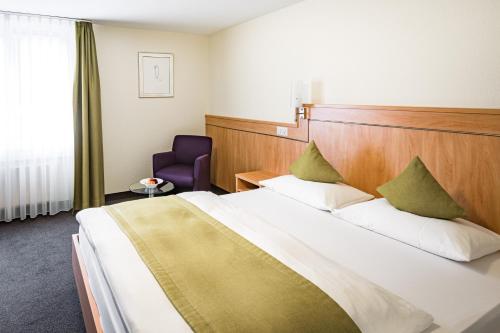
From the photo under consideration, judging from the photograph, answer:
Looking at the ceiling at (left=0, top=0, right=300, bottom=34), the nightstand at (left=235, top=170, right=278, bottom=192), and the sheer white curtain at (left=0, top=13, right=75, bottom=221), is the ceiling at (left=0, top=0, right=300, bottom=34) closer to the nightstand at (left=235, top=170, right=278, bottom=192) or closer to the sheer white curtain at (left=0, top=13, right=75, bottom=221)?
the sheer white curtain at (left=0, top=13, right=75, bottom=221)

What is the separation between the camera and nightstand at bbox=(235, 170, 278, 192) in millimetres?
3738

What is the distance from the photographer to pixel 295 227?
2.31 meters

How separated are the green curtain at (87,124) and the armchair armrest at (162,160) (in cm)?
62

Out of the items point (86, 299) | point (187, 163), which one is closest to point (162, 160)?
point (187, 163)

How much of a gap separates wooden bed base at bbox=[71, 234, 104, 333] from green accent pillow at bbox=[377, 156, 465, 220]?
1.76 m

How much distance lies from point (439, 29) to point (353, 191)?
3.92 ft

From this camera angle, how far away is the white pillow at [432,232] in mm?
1834

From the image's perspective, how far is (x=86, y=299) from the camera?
76.2 inches

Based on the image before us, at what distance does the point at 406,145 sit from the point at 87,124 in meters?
3.39

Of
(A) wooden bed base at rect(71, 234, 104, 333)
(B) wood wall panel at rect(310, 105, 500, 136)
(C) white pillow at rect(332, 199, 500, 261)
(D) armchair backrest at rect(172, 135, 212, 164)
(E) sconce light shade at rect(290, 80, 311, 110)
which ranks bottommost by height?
(A) wooden bed base at rect(71, 234, 104, 333)

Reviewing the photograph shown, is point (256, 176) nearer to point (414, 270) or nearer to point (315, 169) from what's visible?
point (315, 169)

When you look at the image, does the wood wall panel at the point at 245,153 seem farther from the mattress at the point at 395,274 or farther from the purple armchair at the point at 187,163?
the mattress at the point at 395,274

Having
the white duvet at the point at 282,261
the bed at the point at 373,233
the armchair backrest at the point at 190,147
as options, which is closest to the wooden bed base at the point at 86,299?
the bed at the point at 373,233

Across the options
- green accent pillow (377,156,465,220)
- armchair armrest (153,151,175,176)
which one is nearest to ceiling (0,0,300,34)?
armchair armrest (153,151,175,176)
